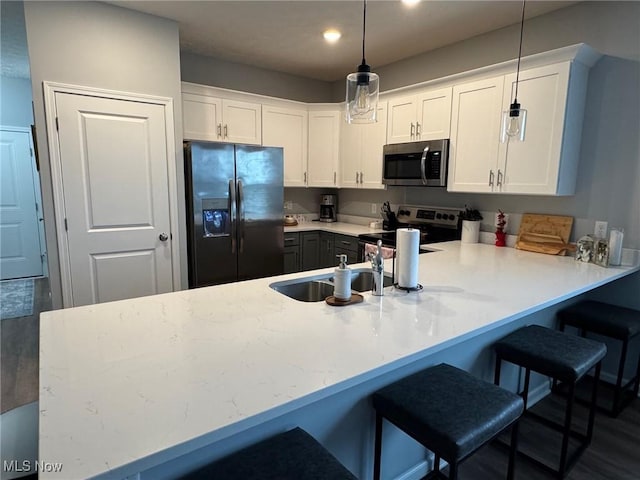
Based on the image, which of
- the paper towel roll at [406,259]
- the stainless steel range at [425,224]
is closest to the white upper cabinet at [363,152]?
the stainless steel range at [425,224]

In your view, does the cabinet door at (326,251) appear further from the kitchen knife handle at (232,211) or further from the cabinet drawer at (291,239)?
the kitchen knife handle at (232,211)

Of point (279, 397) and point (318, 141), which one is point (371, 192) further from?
point (279, 397)

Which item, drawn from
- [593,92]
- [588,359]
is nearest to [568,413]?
[588,359]

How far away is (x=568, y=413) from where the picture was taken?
1.73 metres

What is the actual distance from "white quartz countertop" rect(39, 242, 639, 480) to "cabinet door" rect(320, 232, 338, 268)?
221 centimetres

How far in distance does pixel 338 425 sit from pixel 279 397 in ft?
1.88

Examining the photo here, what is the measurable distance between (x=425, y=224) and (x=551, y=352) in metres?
2.08

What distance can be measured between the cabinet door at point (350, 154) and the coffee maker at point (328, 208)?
1.82ft

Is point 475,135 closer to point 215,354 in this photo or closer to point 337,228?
point 337,228

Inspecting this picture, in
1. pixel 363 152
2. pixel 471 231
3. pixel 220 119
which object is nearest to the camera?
pixel 471 231

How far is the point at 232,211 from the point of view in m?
3.34

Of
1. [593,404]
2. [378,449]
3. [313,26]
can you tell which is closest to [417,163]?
[313,26]

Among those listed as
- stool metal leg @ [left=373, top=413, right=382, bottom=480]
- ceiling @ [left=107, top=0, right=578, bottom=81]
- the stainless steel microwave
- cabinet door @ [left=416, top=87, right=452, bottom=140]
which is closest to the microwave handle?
the stainless steel microwave

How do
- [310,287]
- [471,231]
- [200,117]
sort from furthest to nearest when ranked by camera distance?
[200,117], [471,231], [310,287]
